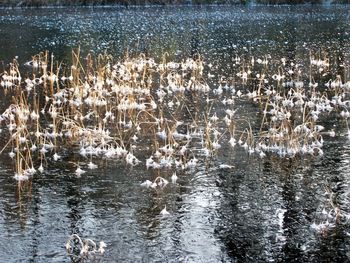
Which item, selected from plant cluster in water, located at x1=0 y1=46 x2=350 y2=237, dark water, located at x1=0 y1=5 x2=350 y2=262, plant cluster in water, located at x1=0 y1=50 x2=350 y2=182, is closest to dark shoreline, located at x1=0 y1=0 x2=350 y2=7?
plant cluster in water, located at x1=0 y1=46 x2=350 y2=237

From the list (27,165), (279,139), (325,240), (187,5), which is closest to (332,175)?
(279,139)

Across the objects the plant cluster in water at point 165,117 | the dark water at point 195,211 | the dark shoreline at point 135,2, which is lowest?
the dark water at point 195,211

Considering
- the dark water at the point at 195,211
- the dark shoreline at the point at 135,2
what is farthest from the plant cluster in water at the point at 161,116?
the dark shoreline at the point at 135,2

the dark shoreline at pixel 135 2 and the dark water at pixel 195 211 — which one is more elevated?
the dark shoreline at pixel 135 2

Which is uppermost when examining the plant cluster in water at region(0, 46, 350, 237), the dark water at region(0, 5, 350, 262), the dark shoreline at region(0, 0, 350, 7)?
the dark shoreline at region(0, 0, 350, 7)

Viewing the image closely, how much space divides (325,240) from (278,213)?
153cm

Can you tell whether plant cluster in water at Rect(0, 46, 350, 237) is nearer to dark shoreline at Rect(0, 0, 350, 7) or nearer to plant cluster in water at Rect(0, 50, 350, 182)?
plant cluster in water at Rect(0, 50, 350, 182)

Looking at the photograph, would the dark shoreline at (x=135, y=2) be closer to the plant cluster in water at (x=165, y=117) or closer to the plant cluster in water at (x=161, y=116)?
the plant cluster in water at (x=165, y=117)

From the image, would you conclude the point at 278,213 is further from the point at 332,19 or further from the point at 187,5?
the point at 187,5

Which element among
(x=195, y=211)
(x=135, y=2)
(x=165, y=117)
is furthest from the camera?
(x=135, y=2)

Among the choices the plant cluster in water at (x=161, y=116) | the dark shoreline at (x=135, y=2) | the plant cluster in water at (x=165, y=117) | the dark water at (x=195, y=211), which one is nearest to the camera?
the dark water at (x=195, y=211)

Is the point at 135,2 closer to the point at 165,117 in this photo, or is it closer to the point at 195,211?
the point at 165,117

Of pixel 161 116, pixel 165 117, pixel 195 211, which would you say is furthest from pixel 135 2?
pixel 195 211

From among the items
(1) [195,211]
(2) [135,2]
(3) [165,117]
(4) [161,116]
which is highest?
(2) [135,2]
